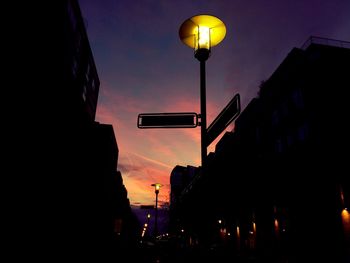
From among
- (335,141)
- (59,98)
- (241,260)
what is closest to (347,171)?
(335,141)

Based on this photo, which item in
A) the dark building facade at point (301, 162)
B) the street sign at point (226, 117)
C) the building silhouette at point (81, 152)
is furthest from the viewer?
the dark building facade at point (301, 162)

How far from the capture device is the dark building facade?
2205cm

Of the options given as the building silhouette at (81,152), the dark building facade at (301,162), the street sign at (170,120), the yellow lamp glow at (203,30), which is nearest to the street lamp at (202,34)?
the yellow lamp glow at (203,30)

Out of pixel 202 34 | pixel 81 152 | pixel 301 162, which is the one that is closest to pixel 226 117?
pixel 202 34

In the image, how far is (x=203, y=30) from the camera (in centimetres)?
482

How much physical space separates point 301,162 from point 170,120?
23868 mm

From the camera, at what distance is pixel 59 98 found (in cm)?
1147

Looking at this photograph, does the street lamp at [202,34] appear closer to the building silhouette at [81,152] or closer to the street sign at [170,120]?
the street sign at [170,120]

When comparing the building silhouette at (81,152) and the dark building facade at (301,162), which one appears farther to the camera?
the dark building facade at (301,162)

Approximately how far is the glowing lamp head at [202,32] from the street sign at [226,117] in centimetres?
106

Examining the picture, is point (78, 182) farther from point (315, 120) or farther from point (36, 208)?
point (315, 120)

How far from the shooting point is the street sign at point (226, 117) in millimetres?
3887

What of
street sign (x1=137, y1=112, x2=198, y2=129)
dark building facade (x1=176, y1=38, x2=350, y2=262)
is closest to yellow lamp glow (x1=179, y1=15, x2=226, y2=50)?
street sign (x1=137, y1=112, x2=198, y2=129)

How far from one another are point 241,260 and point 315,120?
12.9 m
